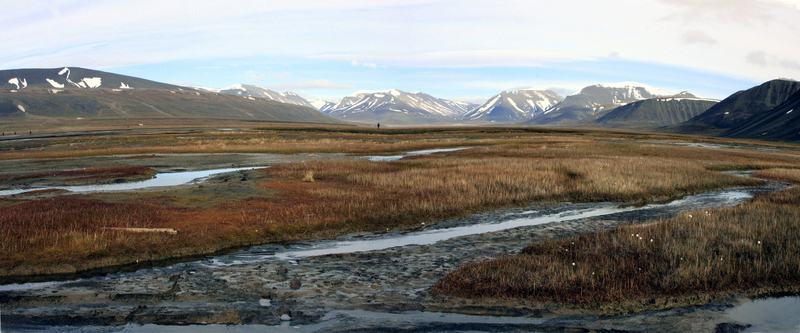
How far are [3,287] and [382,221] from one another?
12602mm

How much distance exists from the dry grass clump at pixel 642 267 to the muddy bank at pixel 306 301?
59 cm

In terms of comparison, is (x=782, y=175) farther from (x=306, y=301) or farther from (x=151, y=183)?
(x=151, y=183)

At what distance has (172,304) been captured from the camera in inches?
438

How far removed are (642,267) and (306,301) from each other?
8.96m

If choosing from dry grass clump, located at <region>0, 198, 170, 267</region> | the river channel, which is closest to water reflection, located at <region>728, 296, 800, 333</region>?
the river channel

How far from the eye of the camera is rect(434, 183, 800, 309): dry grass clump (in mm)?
11414

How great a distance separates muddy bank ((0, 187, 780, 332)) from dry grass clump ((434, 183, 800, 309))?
0.59 m

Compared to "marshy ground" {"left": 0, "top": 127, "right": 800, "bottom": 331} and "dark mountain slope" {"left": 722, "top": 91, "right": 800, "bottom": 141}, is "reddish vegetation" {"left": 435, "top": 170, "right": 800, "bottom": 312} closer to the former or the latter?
"marshy ground" {"left": 0, "top": 127, "right": 800, "bottom": 331}

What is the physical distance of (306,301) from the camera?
11.4 m

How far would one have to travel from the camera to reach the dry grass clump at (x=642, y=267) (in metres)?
11.4

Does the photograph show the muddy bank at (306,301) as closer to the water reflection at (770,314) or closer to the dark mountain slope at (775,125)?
the water reflection at (770,314)

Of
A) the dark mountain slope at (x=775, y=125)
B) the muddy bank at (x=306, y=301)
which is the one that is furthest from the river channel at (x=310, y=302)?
the dark mountain slope at (x=775, y=125)

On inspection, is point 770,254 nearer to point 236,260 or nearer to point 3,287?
point 236,260

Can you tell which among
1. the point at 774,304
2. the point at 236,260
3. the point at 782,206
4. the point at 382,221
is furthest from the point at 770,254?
the point at 236,260
